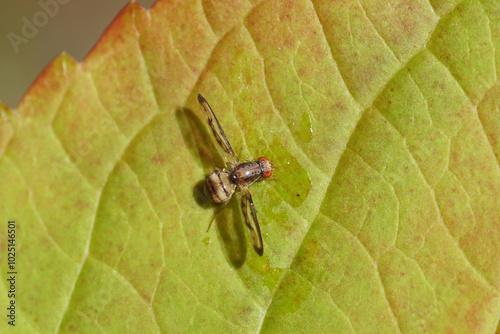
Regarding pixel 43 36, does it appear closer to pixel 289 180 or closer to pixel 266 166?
pixel 266 166

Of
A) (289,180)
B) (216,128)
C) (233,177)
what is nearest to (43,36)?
(216,128)

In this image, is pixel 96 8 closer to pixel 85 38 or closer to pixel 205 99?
pixel 85 38

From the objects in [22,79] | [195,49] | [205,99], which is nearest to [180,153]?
[205,99]

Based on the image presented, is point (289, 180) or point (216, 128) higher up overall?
point (216, 128)

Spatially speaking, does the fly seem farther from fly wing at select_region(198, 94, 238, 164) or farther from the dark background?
the dark background

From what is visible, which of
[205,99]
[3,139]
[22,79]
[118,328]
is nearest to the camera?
[3,139]

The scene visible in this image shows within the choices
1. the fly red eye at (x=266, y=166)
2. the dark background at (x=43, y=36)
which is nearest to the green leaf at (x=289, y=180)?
the fly red eye at (x=266, y=166)
